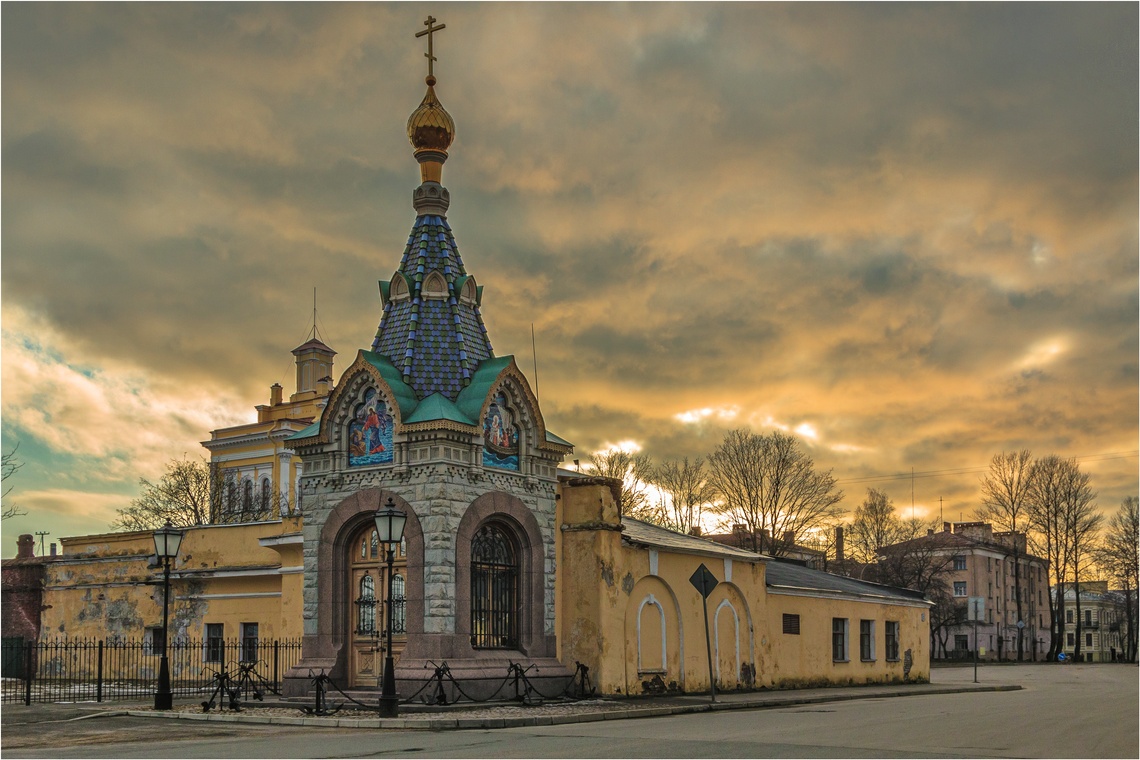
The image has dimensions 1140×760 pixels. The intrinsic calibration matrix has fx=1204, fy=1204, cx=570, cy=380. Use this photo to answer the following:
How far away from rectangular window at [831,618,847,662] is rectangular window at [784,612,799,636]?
2022 mm

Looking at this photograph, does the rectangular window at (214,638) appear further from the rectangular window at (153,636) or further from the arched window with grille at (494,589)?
the arched window with grille at (494,589)

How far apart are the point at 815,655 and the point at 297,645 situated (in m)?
14.7

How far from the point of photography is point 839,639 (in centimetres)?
3562

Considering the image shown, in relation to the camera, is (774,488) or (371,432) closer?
(371,432)

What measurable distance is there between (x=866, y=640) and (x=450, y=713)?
19957mm

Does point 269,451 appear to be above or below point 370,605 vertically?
above

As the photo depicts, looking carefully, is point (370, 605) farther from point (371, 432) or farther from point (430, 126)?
point (430, 126)

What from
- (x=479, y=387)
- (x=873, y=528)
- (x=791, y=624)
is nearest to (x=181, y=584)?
(x=479, y=387)

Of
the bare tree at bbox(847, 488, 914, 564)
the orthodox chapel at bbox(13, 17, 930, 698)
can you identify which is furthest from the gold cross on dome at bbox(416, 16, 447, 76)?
the bare tree at bbox(847, 488, 914, 564)

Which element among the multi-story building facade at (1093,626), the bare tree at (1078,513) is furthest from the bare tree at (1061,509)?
the multi-story building facade at (1093,626)

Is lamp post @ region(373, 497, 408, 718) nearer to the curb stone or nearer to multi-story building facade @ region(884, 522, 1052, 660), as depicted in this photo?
the curb stone

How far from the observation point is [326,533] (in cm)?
2475

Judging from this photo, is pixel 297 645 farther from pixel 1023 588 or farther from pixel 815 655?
pixel 1023 588

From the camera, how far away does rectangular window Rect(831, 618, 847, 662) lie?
35.1 m
